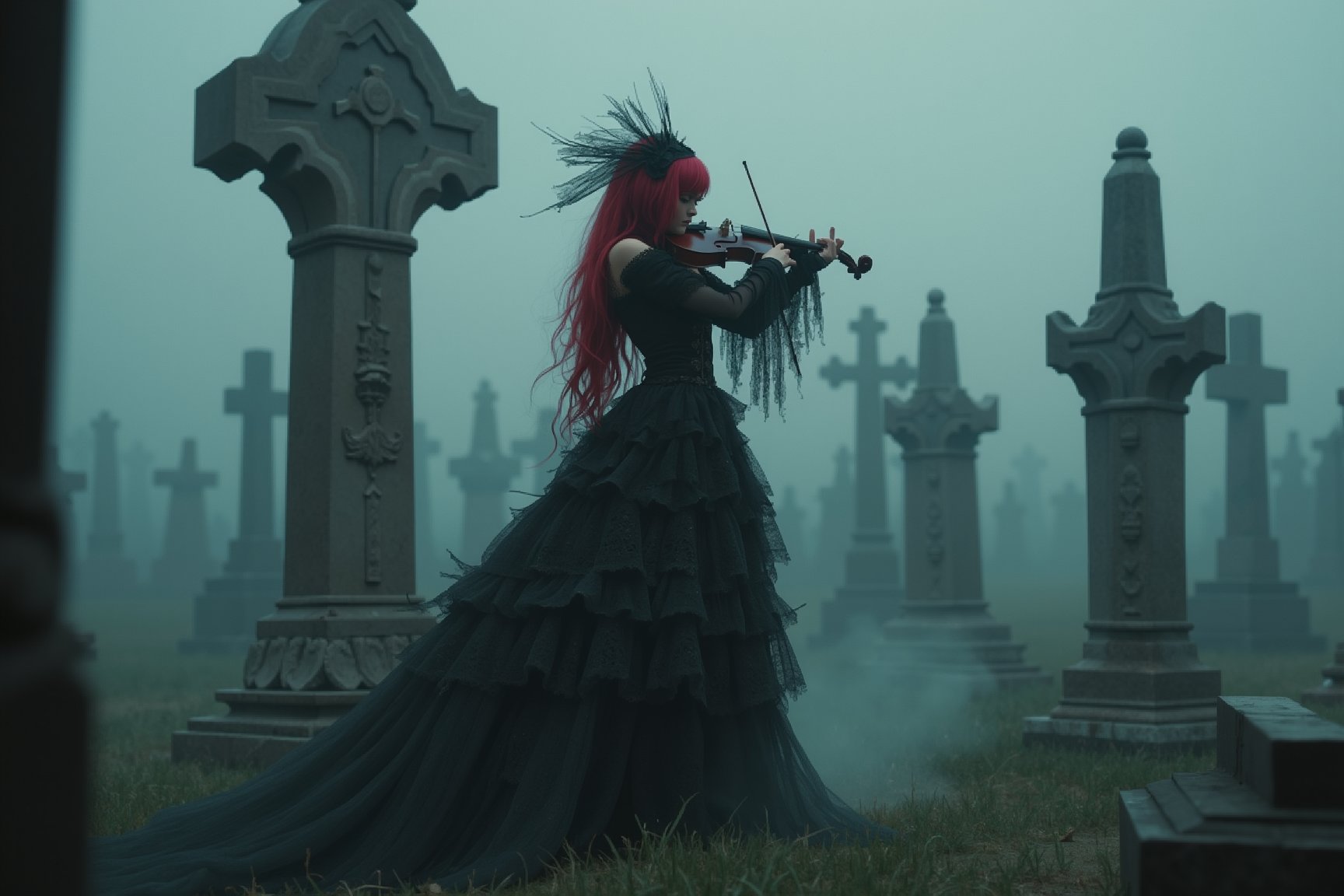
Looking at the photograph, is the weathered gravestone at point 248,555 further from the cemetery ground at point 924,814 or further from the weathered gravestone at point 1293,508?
the weathered gravestone at point 1293,508

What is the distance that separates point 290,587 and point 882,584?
1229cm

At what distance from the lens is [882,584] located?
18.3 m

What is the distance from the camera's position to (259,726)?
22.4 ft

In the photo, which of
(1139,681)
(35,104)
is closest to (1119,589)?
(1139,681)

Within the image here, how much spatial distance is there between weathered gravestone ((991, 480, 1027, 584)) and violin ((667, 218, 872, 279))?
58229 mm

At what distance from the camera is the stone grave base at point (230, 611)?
57.8 feet

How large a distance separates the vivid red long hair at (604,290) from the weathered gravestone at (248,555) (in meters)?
13.9

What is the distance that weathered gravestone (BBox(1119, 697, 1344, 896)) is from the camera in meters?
2.73

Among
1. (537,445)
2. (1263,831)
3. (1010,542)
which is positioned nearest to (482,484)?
(537,445)

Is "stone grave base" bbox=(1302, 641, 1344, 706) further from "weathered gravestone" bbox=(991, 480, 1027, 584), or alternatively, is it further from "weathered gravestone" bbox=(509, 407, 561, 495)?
"weathered gravestone" bbox=(991, 480, 1027, 584)

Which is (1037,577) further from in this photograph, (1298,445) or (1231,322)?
(1231,322)

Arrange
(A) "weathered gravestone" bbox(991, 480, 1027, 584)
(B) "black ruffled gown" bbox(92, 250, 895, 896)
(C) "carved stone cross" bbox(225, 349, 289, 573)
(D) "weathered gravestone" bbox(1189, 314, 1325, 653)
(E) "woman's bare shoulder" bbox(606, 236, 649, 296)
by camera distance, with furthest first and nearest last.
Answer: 1. (A) "weathered gravestone" bbox(991, 480, 1027, 584)
2. (C) "carved stone cross" bbox(225, 349, 289, 573)
3. (D) "weathered gravestone" bbox(1189, 314, 1325, 653)
4. (E) "woman's bare shoulder" bbox(606, 236, 649, 296)
5. (B) "black ruffled gown" bbox(92, 250, 895, 896)

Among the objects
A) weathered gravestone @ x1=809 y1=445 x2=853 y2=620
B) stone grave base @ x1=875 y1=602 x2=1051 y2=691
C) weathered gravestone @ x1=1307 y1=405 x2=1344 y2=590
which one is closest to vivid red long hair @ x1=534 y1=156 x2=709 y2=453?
stone grave base @ x1=875 y1=602 x2=1051 y2=691

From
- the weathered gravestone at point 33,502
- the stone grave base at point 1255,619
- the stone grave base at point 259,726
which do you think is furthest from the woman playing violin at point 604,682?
the stone grave base at point 1255,619
